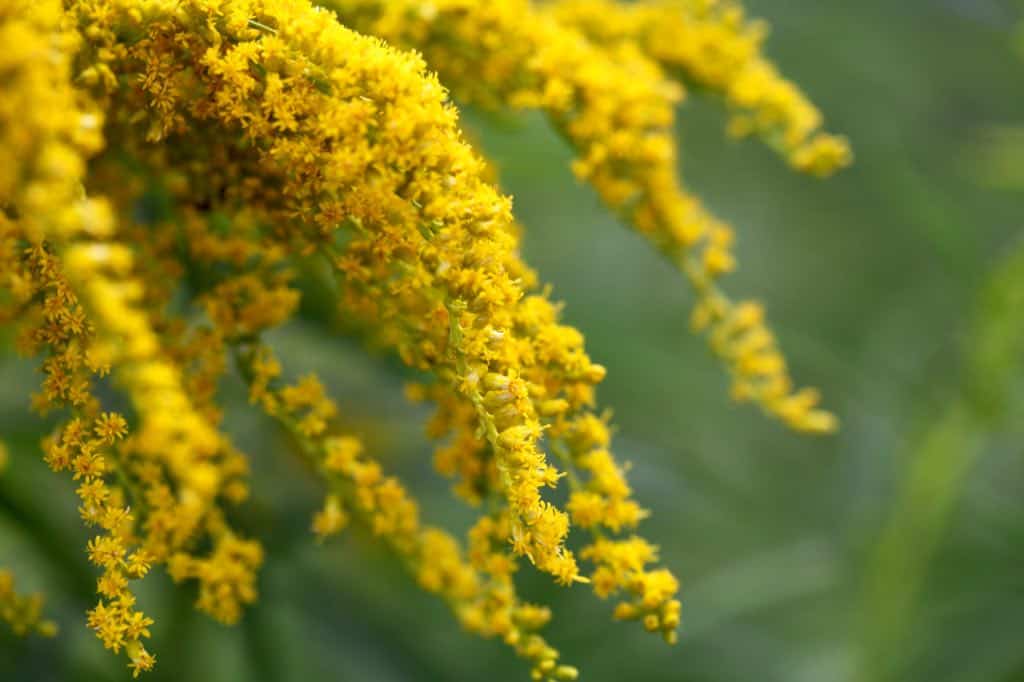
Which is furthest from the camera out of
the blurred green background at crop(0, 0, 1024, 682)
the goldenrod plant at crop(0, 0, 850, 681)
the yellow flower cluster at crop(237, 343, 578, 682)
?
the blurred green background at crop(0, 0, 1024, 682)

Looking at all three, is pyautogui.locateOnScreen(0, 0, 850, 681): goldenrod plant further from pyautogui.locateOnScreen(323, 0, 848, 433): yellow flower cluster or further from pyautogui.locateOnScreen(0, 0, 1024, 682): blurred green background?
pyautogui.locateOnScreen(0, 0, 1024, 682): blurred green background

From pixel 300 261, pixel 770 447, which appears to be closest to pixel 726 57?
pixel 300 261

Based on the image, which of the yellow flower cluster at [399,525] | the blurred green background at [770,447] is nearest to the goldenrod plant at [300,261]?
the yellow flower cluster at [399,525]

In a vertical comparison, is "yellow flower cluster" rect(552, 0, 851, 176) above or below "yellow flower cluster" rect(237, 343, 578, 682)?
above

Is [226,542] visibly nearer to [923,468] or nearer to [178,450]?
[178,450]

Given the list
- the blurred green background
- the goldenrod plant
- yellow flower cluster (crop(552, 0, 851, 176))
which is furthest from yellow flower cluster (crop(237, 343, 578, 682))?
yellow flower cluster (crop(552, 0, 851, 176))

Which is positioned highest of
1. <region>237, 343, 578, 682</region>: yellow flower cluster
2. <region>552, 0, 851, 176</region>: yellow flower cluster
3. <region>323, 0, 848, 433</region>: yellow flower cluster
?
<region>552, 0, 851, 176</region>: yellow flower cluster

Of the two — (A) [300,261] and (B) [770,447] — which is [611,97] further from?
(B) [770,447]

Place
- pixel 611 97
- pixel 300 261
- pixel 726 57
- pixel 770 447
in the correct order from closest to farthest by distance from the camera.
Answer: pixel 300 261
pixel 611 97
pixel 726 57
pixel 770 447
